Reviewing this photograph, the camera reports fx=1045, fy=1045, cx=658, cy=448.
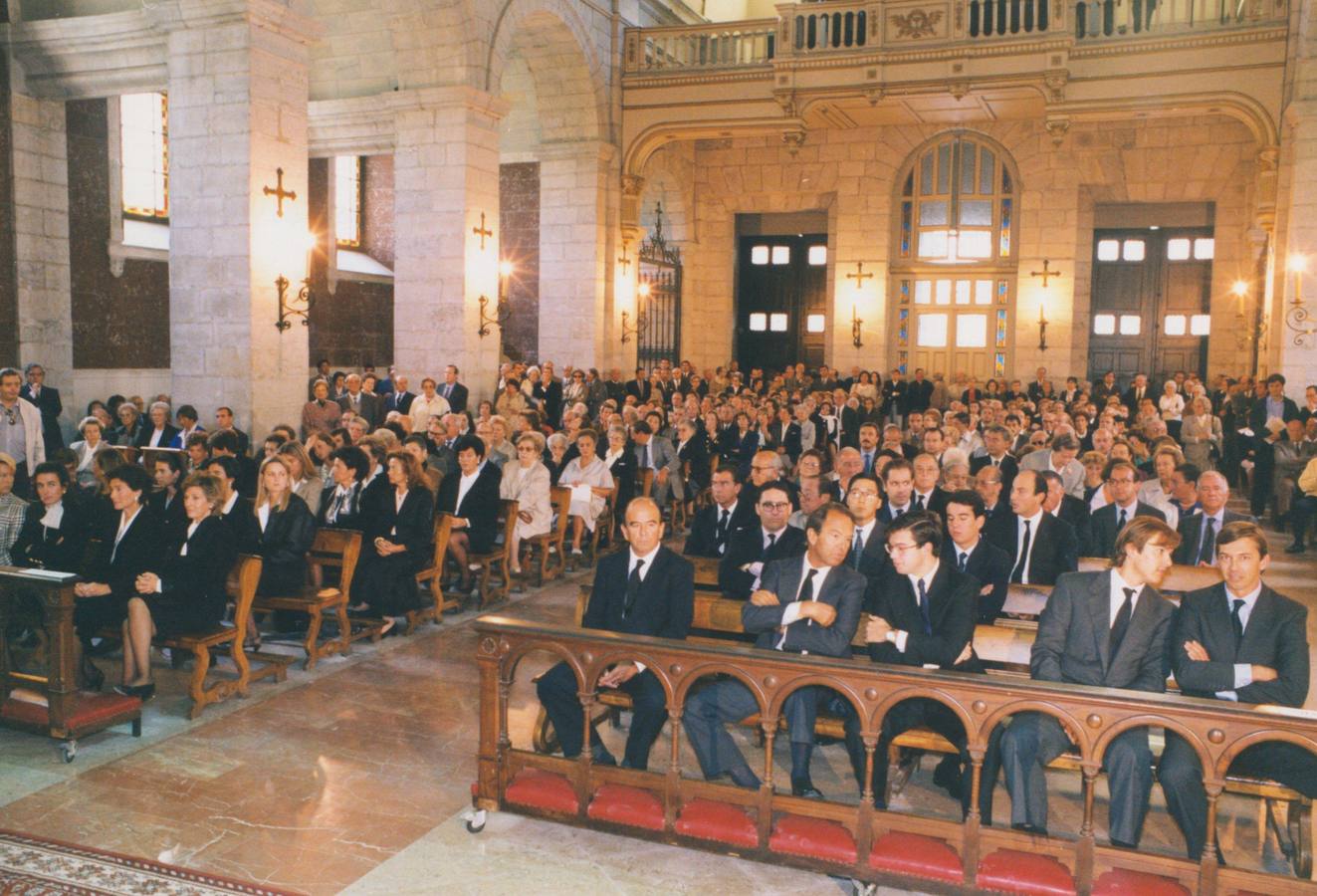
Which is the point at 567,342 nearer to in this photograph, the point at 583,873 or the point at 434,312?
the point at 434,312

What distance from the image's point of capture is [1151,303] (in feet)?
67.5

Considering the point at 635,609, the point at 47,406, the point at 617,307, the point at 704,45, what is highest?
the point at 704,45

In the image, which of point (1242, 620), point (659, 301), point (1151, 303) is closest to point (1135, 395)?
point (1151, 303)

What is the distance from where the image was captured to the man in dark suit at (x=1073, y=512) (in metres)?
6.93

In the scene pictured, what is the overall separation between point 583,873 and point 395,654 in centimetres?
333

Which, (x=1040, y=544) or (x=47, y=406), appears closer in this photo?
(x=1040, y=544)

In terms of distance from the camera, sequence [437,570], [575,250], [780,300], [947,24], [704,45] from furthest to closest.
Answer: [780,300] → [704,45] → [575,250] → [947,24] → [437,570]

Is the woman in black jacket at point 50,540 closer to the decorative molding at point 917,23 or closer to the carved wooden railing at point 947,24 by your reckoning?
the carved wooden railing at point 947,24

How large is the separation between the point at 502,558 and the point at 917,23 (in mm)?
12349

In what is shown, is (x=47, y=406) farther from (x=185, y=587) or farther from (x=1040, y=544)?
(x=1040, y=544)

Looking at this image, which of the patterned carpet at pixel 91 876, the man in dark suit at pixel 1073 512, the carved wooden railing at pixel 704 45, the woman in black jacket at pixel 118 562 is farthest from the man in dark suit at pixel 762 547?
the carved wooden railing at pixel 704 45

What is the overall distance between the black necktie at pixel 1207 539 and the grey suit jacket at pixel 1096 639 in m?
3.10

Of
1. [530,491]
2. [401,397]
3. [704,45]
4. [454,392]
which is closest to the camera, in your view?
[530,491]

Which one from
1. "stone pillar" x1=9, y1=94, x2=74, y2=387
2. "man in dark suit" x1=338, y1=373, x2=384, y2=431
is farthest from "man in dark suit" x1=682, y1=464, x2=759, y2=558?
"stone pillar" x1=9, y1=94, x2=74, y2=387
